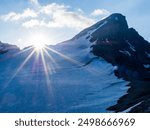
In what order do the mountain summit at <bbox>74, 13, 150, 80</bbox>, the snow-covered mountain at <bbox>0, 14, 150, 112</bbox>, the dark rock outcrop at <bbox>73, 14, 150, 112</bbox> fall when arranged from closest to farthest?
the snow-covered mountain at <bbox>0, 14, 150, 112</bbox>
the dark rock outcrop at <bbox>73, 14, 150, 112</bbox>
the mountain summit at <bbox>74, 13, 150, 80</bbox>

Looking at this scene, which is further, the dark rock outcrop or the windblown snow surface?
the dark rock outcrop

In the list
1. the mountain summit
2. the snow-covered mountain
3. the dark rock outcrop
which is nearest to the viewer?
the snow-covered mountain

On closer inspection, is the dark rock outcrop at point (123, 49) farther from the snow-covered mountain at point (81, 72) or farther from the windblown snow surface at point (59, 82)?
the windblown snow surface at point (59, 82)

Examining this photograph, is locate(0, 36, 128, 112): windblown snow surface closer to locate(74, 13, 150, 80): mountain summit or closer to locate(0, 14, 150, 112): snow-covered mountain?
locate(0, 14, 150, 112): snow-covered mountain

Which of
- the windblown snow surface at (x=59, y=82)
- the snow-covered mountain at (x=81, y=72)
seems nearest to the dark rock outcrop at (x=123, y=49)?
the snow-covered mountain at (x=81, y=72)

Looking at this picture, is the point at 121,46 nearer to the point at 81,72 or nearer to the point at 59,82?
the point at 81,72

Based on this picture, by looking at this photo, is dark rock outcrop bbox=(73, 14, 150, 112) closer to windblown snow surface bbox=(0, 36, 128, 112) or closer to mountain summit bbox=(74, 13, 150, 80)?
mountain summit bbox=(74, 13, 150, 80)

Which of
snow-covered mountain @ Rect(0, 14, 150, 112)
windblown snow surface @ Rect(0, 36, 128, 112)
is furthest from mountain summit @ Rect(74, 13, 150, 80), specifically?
windblown snow surface @ Rect(0, 36, 128, 112)

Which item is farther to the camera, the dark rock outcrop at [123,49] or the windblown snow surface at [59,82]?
the dark rock outcrop at [123,49]
